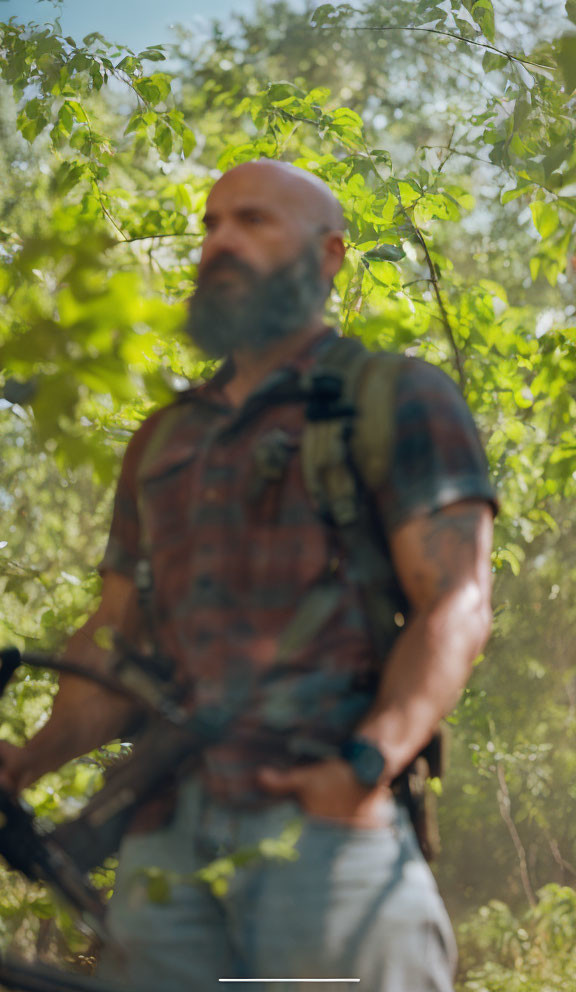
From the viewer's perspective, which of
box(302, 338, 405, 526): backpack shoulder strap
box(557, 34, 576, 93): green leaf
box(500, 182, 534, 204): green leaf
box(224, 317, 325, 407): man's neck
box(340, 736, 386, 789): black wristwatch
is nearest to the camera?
box(340, 736, 386, 789): black wristwatch

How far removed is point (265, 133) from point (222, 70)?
5730 millimetres

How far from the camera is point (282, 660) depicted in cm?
166

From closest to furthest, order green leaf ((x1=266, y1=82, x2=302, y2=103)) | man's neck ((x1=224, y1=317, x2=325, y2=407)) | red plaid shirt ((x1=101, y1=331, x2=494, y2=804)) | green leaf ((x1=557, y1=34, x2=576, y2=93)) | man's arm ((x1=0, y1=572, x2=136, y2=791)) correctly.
→ red plaid shirt ((x1=101, y1=331, x2=494, y2=804)), man's arm ((x1=0, y1=572, x2=136, y2=791)), man's neck ((x1=224, y1=317, x2=325, y2=407)), green leaf ((x1=557, y1=34, x2=576, y2=93)), green leaf ((x1=266, y1=82, x2=302, y2=103))

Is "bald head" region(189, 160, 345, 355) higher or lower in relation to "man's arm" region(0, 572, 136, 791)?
higher

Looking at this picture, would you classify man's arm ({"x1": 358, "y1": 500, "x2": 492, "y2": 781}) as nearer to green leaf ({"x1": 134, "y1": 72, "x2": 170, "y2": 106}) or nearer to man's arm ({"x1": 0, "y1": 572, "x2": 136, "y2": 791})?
man's arm ({"x1": 0, "y1": 572, "x2": 136, "y2": 791})

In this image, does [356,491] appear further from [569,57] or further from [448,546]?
[569,57]

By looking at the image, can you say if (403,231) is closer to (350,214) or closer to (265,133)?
(350,214)

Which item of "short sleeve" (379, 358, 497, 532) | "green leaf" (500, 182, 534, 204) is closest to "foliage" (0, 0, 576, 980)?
"green leaf" (500, 182, 534, 204)

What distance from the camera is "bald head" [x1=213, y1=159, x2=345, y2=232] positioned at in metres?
1.99

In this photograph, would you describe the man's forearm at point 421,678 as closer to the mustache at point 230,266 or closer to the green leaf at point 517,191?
the mustache at point 230,266

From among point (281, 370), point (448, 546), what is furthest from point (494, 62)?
point (448, 546)

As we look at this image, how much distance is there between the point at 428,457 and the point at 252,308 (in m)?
0.48

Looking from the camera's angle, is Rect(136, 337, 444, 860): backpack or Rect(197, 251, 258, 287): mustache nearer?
Rect(136, 337, 444, 860): backpack

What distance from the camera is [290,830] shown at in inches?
59.4
